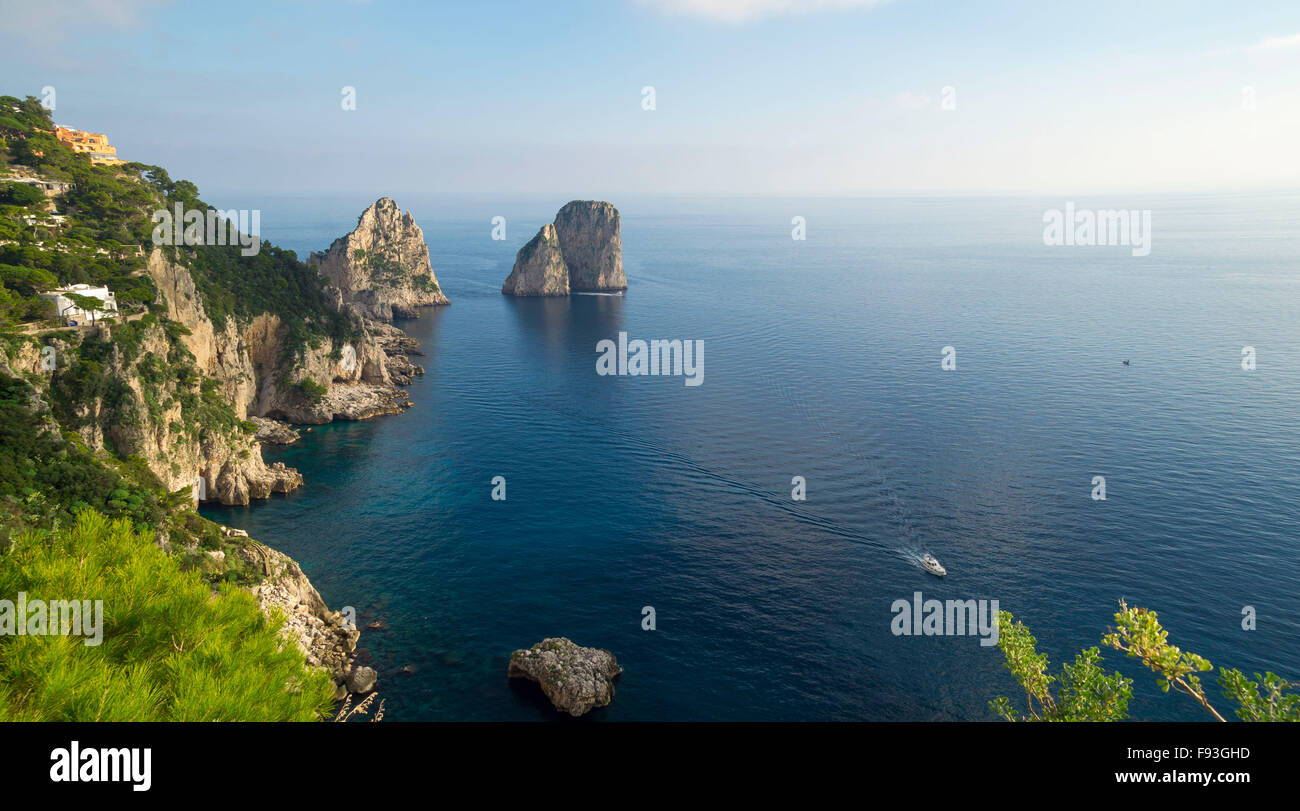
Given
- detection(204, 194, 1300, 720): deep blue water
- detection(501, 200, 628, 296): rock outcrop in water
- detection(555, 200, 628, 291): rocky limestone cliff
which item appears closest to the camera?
detection(204, 194, 1300, 720): deep blue water

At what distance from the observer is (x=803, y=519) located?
191 ft

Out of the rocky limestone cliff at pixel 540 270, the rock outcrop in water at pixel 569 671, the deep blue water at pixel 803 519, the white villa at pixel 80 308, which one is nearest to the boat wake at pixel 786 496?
the deep blue water at pixel 803 519

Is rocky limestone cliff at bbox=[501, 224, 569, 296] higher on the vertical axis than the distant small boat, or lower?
higher

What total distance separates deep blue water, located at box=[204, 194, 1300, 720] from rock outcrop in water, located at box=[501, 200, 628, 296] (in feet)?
214

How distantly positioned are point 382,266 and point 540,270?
42.0 metres

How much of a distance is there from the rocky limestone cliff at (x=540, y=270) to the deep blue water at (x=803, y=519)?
64.1 m

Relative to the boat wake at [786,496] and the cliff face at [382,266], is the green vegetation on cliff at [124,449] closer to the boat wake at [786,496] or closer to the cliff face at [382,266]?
the boat wake at [786,496]

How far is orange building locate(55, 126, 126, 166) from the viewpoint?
89.4 m

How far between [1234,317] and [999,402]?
281 feet

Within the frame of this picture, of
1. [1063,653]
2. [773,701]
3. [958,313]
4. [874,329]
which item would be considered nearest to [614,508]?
[773,701]

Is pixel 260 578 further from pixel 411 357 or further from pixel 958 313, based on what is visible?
pixel 958 313

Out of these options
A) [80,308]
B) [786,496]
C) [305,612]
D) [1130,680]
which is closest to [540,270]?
[80,308]

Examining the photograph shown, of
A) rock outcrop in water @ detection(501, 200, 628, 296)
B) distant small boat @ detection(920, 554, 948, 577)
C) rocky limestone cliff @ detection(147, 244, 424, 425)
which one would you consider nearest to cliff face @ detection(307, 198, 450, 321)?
rock outcrop in water @ detection(501, 200, 628, 296)

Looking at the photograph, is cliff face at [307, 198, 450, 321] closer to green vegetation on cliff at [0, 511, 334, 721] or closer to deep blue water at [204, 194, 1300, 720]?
deep blue water at [204, 194, 1300, 720]
